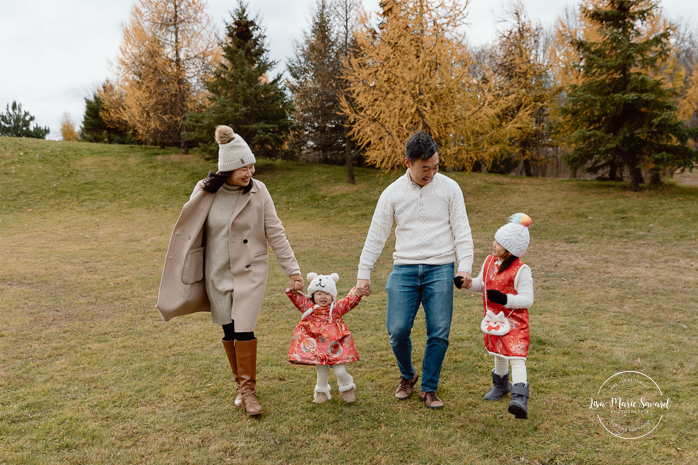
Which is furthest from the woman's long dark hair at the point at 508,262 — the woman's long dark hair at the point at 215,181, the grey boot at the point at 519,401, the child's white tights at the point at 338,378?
the woman's long dark hair at the point at 215,181

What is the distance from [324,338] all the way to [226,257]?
0.97m

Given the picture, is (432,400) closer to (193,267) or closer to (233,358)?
(233,358)

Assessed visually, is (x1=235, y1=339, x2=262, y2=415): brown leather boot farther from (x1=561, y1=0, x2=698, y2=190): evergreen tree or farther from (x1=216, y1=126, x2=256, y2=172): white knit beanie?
(x1=561, y1=0, x2=698, y2=190): evergreen tree

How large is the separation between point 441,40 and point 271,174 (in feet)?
38.9

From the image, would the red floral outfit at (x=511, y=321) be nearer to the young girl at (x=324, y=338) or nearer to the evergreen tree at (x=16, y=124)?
the young girl at (x=324, y=338)

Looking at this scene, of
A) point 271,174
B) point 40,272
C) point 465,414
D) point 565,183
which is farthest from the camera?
point 271,174

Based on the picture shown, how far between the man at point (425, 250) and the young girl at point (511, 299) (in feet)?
0.70

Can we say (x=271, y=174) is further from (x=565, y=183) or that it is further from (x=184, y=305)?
(x=184, y=305)

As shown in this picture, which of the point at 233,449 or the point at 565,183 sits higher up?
the point at 565,183

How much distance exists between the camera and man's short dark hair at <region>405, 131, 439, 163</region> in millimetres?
3277

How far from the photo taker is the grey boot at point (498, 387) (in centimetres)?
369

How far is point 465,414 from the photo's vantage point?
11.4 ft

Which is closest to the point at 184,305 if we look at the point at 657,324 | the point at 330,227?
the point at 657,324

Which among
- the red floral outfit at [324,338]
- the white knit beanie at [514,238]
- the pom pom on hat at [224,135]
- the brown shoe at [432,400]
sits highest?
the pom pom on hat at [224,135]
